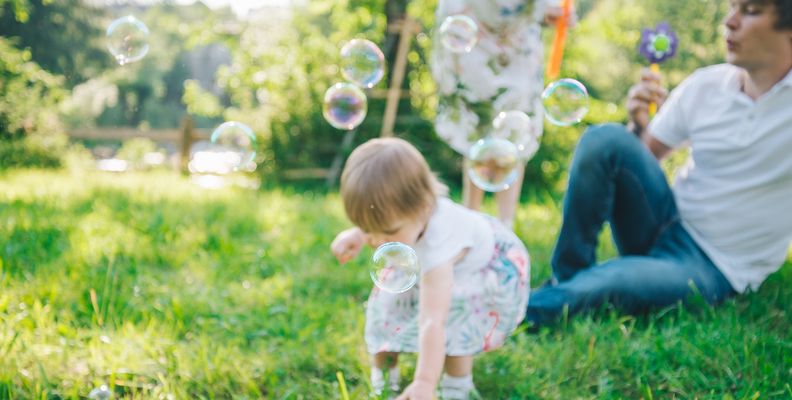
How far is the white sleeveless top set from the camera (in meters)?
1.39

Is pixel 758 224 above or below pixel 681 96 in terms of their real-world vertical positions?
below

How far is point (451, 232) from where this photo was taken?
144 cm

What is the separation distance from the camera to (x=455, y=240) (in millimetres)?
Result: 1426

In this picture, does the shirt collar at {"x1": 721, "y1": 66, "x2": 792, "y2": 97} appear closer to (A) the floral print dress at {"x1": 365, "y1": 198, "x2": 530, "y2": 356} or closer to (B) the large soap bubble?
(B) the large soap bubble

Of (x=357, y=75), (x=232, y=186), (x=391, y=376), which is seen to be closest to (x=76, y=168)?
(x=232, y=186)

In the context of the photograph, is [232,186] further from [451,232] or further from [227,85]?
[451,232]

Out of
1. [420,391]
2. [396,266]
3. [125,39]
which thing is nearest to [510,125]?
[396,266]

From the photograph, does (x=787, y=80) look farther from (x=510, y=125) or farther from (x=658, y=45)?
(x=510, y=125)

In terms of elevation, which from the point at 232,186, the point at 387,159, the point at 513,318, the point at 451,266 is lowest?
the point at 232,186

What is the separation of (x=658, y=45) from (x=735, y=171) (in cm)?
54

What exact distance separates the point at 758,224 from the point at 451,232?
116cm

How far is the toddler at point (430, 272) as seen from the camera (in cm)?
131

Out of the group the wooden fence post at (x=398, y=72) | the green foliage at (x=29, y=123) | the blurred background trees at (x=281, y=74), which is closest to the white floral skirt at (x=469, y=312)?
the blurred background trees at (x=281, y=74)

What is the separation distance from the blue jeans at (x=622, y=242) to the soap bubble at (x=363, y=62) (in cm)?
85
